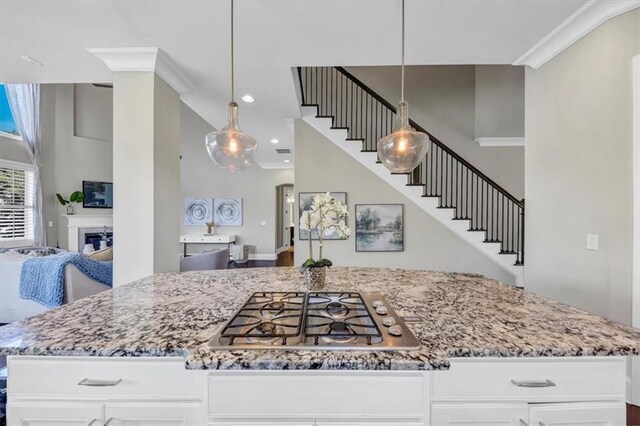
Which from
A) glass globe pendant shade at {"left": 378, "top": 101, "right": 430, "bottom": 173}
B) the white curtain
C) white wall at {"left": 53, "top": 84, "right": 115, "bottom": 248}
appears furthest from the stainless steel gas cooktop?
white wall at {"left": 53, "top": 84, "right": 115, "bottom": 248}

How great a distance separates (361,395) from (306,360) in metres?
0.23

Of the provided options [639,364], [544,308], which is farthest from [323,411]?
[639,364]

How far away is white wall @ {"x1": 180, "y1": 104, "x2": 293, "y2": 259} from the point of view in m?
9.58

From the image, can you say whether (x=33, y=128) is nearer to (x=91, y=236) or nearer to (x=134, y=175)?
(x=91, y=236)

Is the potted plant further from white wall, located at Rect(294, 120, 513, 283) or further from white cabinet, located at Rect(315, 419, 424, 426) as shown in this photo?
white wall, located at Rect(294, 120, 513, 283)

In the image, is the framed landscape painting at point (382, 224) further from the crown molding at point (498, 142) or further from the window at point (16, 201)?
the window at point (16, 201)

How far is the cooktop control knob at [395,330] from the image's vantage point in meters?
1.13

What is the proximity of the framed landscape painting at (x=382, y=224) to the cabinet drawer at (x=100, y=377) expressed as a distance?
403 cm

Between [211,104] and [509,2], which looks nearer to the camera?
[509,2]

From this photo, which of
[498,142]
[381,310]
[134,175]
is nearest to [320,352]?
[381,310]

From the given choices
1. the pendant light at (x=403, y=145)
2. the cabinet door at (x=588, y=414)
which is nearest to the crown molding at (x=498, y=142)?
the pendant light at (x=403, y=145)

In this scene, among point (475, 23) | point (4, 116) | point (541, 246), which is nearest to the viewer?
point (475, 23)

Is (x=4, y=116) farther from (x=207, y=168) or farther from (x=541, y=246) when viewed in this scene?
(x=541, y=246)

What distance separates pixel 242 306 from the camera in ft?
4.75
